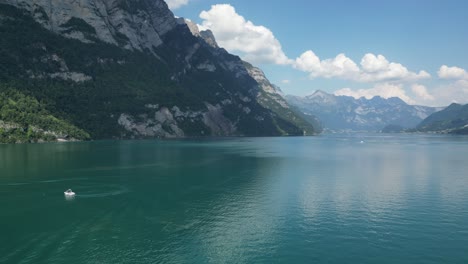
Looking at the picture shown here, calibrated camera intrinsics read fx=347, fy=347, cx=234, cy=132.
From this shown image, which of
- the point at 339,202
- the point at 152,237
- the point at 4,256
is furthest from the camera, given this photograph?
the point at 339,202

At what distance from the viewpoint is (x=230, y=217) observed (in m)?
67.9

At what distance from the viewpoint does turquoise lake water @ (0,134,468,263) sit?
49.8m

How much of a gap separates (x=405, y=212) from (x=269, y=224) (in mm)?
30208

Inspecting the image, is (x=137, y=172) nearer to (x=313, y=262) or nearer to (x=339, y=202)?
(x=339, y=202)

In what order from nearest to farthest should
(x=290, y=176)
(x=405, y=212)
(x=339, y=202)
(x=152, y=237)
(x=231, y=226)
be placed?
(x=152, y=237) < (x=231, y=226) < (x=405, y=212) < (x=339, y=202) < (x=290, y=176)

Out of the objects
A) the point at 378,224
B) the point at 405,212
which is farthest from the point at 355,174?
the point at 378,224

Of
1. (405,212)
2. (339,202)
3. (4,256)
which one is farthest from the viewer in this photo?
(339,202)

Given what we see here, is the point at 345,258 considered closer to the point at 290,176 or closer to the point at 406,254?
the point at 406,254

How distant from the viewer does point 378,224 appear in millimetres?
63906

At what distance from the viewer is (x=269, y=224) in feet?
210

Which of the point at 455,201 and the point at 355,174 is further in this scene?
the point at 355,174

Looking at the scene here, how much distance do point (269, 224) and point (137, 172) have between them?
236 feet

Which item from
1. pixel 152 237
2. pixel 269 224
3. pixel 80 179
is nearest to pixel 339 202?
pixel 269 224

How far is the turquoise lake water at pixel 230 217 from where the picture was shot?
49750mm
